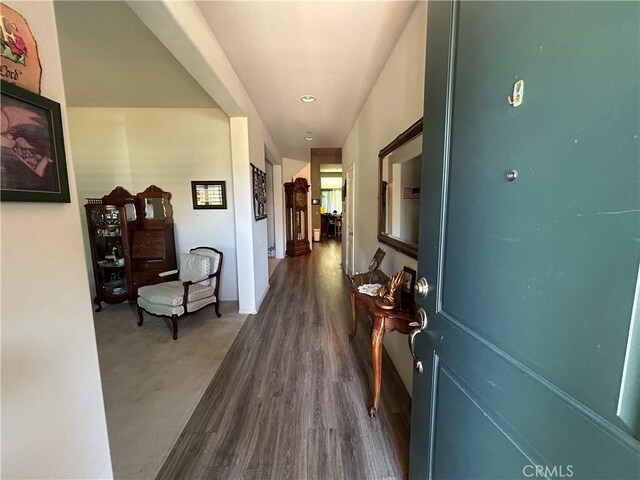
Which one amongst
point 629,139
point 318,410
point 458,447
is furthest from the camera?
point 318,410

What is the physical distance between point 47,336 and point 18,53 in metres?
0.86

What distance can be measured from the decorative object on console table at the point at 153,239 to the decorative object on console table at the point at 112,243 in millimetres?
84

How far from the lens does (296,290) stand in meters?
4.33

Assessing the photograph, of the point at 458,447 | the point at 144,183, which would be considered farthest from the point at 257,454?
the point at 144,183

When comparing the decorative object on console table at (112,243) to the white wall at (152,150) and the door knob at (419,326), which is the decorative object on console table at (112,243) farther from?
the door knob at (419,326)

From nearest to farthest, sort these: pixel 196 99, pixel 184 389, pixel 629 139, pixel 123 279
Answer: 1. pixel 629 139
2. pixel 184 389
3. pixel 196 99
4. pixel 123 279

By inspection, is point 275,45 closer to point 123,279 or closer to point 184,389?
point 184,389

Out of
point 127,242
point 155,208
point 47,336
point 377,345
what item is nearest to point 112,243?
point 127,242

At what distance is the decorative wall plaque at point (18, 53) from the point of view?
27.8 inches

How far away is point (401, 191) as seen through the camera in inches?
85.1

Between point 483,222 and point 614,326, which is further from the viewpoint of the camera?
point 483,222

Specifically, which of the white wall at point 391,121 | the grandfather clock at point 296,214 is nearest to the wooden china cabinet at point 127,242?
the white wall at point 391,121

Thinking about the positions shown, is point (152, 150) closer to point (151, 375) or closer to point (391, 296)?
point (151, 375)

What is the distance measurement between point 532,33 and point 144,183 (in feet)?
13.7
